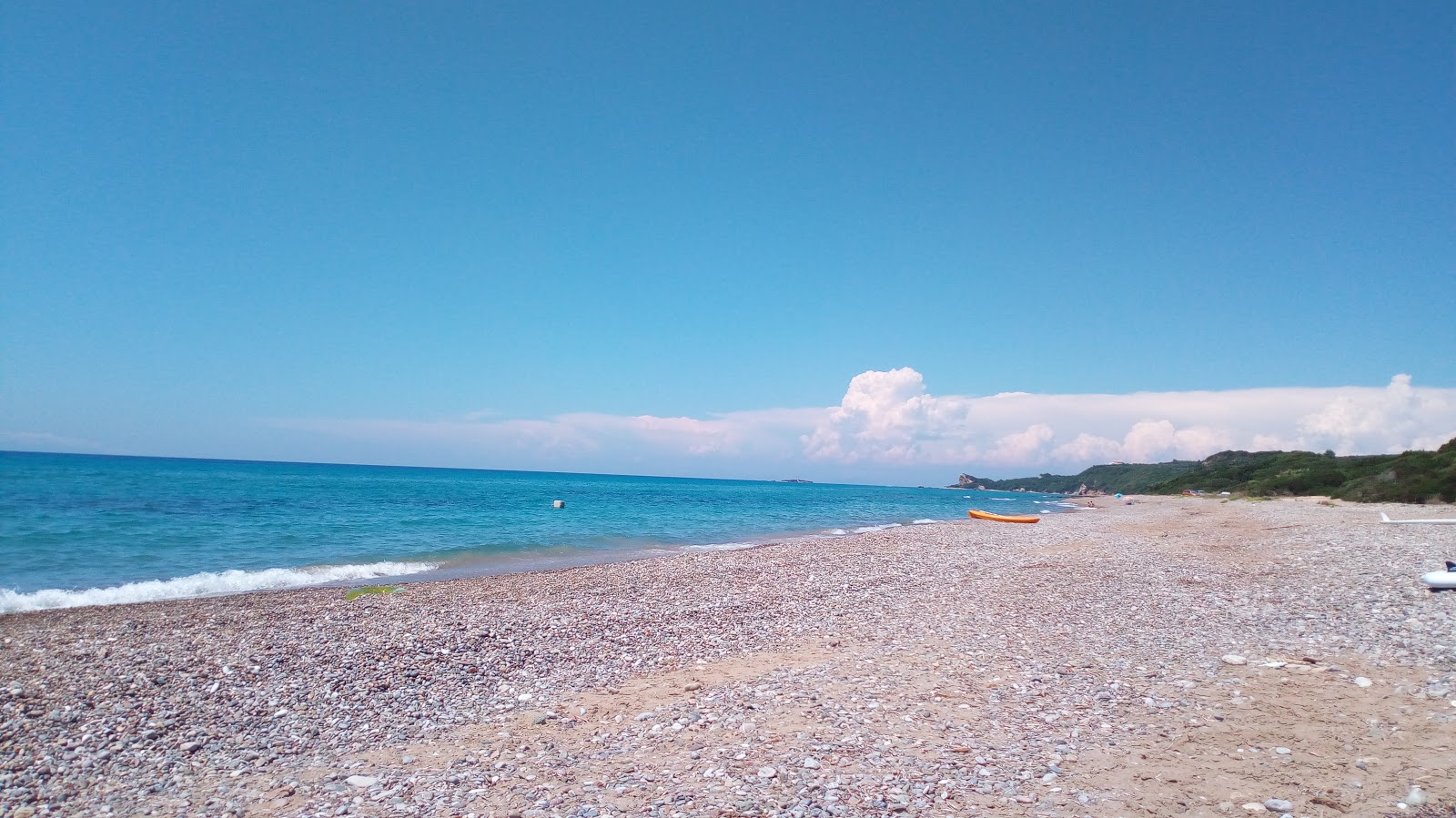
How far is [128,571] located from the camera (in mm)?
20203

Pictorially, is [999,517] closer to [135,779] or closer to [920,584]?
[920,584]

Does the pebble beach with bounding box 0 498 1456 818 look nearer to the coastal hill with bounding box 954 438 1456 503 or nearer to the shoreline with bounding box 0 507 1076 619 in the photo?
the shoreline with bounding box 0 507 1076 619

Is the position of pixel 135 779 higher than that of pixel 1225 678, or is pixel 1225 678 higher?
pixel 1225 678

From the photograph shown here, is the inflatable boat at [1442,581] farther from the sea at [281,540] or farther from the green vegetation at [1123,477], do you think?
the green vegetation at [1123,477]

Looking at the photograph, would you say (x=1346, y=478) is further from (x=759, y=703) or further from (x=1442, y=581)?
(x=759, y=703)

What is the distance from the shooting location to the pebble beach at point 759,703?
587 centimetres

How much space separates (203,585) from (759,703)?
18.4 metres

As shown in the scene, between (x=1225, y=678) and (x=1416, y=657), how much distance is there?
2.52 meters

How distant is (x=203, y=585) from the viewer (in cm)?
1848

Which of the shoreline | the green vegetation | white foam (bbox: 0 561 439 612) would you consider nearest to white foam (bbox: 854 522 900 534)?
the shoreline

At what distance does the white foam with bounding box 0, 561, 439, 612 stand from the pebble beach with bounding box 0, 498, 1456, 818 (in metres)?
1.56

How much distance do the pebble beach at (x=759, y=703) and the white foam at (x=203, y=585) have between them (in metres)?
1.56

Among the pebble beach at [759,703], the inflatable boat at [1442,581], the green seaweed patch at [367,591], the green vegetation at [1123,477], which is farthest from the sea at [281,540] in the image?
the green vegetation at [1123,477]

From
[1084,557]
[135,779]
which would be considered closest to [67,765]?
[135,779]
